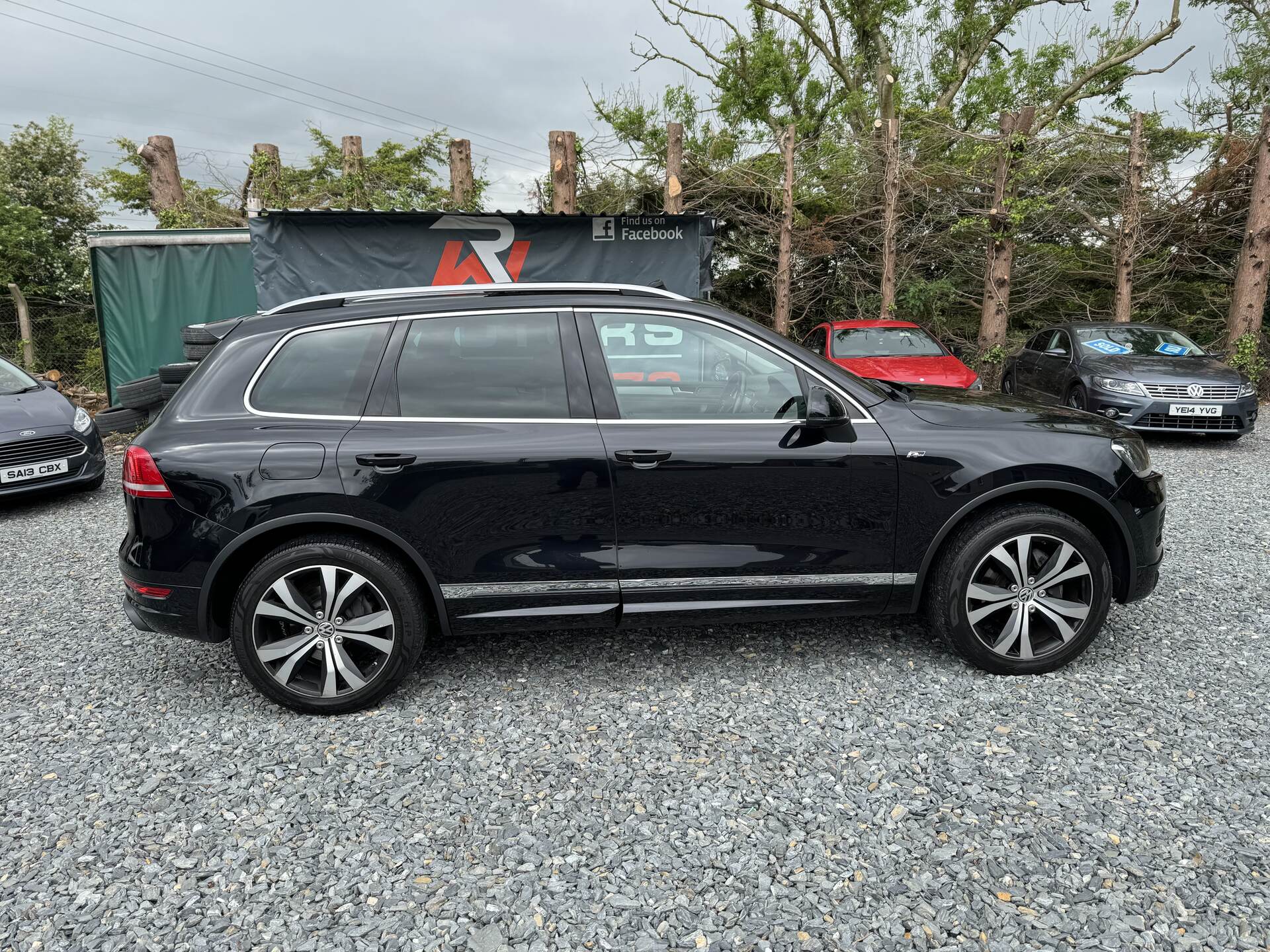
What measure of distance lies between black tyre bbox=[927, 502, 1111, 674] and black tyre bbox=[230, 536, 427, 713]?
7.47ft

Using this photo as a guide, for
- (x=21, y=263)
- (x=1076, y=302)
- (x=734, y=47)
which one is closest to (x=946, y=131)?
(x=1076, y=302)

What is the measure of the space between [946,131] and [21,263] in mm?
18601

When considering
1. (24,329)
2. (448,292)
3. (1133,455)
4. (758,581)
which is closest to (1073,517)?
(1133,455)

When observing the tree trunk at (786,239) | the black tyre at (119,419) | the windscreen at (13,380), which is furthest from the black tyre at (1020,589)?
the tree trunk at (786,239)

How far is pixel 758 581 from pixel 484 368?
147cm

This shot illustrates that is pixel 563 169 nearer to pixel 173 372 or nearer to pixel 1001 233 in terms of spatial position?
pixel 173 372

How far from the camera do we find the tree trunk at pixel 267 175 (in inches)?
485

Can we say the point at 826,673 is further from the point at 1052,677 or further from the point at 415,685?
the point at 415,685

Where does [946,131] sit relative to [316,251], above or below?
above

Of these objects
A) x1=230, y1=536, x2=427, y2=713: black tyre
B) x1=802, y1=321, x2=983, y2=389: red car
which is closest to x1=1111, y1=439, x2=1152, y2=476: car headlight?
x1=230, y1=536, x2=427, y2=713: black tyre

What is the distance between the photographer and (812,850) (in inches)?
95.7

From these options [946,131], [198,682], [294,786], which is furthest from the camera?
[946,131]

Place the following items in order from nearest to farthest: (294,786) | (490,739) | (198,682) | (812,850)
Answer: (812,850) → (294,786) → (490,739) → (198,682)

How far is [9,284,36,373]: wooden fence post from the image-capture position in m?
13.0
